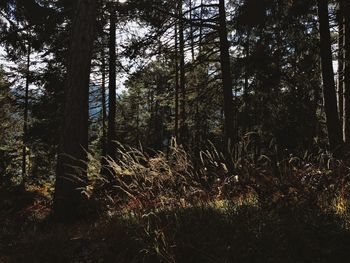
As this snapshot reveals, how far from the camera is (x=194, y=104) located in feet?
45.8

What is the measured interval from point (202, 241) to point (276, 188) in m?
1.15

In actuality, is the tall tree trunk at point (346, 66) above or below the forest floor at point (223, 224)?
above

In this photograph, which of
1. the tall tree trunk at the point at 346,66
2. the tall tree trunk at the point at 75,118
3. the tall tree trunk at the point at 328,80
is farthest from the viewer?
the tall tree trunk at the point at 328,80

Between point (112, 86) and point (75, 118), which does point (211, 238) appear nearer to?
point (75, 118)

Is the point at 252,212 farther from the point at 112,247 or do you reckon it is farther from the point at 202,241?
the point at 112,247

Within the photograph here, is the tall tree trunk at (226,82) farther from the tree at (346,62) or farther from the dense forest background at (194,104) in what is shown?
the tree at (346,62)

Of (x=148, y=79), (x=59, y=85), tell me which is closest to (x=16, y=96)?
(x=59, y=85)

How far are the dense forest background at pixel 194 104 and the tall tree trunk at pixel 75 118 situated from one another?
0.02m

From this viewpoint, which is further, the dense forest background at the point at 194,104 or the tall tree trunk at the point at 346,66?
the tall tree trunk at the point at 346,66

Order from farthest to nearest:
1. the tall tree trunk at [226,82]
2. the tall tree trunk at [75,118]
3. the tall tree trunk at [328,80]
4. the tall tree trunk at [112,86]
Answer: the tall tree trunk at [112,86], the tall tree trunk at [226,82], the tall tree trunk at [328,80], the tall tree trunk at [75,118]

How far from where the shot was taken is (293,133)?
18.4m

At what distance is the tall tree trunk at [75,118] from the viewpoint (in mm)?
6938

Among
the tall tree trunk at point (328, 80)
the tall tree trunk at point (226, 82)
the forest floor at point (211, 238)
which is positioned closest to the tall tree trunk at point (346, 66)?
the tall tree trunk at point (328, 80)

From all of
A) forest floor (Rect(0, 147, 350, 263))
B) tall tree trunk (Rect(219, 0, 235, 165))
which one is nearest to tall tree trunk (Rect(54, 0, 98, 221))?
forest floor (Rect(0, 147, 350, 263))
